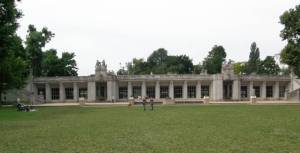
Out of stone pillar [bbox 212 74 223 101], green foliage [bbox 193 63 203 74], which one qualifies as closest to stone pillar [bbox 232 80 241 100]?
stone pillar [bbox 212 74 223 101]

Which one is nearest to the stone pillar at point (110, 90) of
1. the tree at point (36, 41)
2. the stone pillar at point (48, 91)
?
the stone pillar at point (48, 91)

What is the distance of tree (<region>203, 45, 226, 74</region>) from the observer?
349 ft

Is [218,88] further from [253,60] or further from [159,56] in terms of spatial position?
[159,56]

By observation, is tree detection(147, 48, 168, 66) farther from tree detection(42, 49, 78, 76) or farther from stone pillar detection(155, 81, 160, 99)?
stone pillar detection(155, 81, 160, 99)

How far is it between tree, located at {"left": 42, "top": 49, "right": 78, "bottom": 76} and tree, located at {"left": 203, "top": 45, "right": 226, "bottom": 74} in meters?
39.9

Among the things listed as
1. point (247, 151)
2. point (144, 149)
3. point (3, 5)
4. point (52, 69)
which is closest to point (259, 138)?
point (247, 151)

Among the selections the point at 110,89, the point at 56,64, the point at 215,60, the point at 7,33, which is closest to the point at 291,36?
the point at 7,33

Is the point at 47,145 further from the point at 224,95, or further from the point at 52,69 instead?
the point at 52,69

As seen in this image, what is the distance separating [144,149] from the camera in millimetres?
11859

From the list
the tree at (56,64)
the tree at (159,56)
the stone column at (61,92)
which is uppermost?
the tree at (159,56)

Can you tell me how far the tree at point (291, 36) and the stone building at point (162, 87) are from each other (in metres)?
24.7

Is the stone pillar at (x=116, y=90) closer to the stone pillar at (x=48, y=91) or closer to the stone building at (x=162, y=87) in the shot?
the stone building at (x=162, y=87)

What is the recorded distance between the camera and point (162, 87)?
74.1 metres

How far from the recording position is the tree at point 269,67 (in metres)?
108
